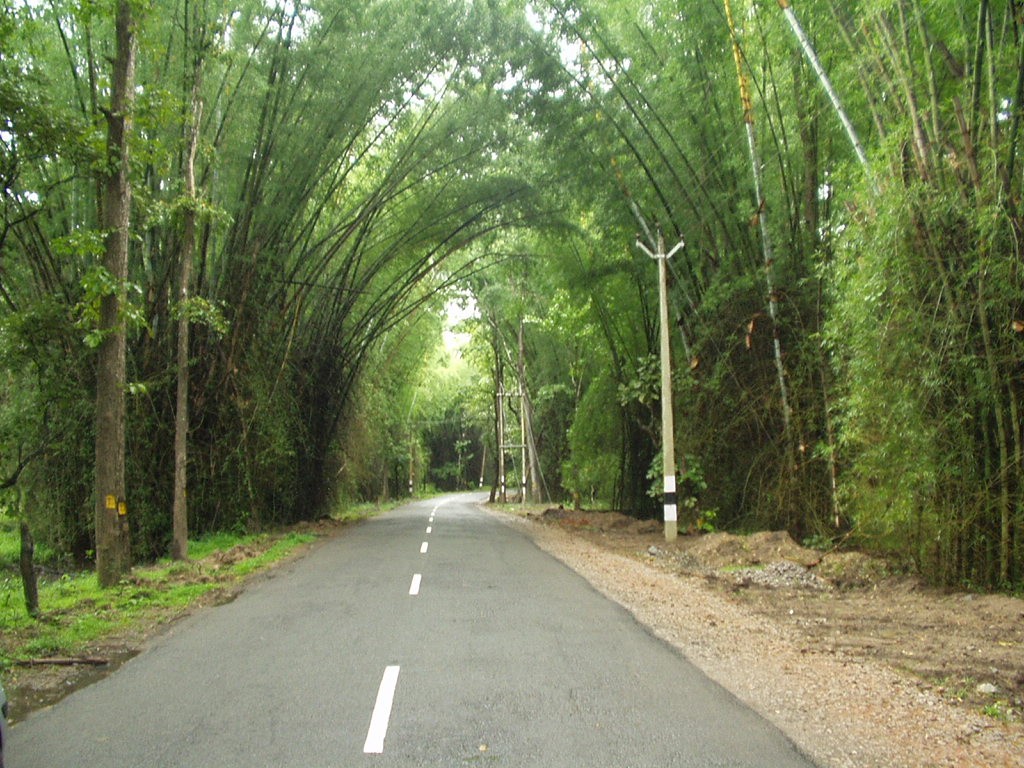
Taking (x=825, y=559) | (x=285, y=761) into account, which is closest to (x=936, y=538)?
(x=825, y=559)

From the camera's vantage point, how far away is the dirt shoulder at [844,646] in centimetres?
474

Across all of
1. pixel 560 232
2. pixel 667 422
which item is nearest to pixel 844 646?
pixel 667 422

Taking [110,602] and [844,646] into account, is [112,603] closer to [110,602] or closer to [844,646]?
[110,602]

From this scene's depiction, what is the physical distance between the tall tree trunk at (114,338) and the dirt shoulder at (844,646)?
6079 millimetres

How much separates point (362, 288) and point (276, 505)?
5930 millimetres

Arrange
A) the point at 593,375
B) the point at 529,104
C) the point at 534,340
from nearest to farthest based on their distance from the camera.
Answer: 1. the point at 529,104
2. the point at 593,375
3. the point at 534,340

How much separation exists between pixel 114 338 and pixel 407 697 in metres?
7.03

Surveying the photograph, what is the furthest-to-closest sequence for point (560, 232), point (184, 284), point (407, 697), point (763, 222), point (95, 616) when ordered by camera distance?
1. point (560, 232)
2. point (763, 222)
3. point (184, 284)
4. point (95, 616)
5. point (407, 697)

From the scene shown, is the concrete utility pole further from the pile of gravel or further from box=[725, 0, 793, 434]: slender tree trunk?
the pile of gravel

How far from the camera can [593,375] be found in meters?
29.4

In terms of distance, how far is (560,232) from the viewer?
19531mm

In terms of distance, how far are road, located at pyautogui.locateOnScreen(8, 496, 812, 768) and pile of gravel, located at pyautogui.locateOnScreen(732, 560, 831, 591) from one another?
3.16 metres

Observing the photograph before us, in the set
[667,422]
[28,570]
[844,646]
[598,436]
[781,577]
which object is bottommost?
[781,577]

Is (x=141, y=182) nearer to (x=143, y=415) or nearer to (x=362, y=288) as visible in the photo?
(x=143, y=415)
